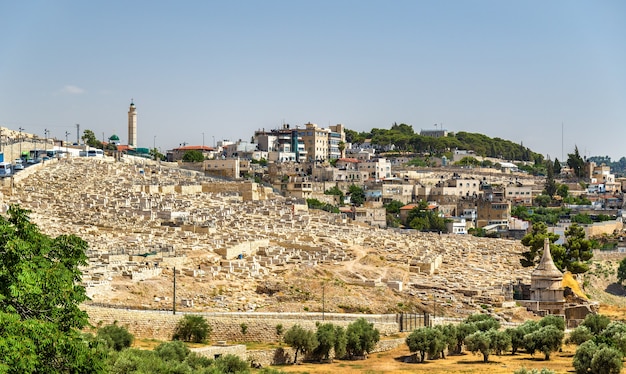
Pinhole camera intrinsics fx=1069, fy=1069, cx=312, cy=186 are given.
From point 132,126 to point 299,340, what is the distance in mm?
67505

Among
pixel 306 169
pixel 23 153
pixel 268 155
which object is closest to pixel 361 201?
pixel 306 169

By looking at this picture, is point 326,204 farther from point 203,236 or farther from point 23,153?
point 203,236

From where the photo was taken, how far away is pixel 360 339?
3650 cm

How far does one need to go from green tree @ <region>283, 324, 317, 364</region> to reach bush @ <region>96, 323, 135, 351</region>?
19.8 feet

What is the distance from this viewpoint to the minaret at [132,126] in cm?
9912

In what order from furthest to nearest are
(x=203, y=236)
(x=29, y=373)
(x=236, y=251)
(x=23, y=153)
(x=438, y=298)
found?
(x=23, y=153), (x=203, y=236), (x=236, y=251), (x=438, y=298), (x=29, y=373)

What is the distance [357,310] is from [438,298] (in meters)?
4.94

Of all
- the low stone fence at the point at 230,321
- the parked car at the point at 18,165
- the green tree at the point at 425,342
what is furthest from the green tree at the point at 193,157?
the green tree at the point at 425,342

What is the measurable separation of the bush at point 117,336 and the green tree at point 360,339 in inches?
334

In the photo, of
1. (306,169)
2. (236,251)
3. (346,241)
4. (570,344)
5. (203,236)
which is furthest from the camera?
(306,169)

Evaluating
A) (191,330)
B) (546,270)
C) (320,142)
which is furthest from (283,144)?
(191,330)

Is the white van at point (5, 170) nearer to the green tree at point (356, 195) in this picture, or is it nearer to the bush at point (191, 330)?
the bush at point (191, 330)

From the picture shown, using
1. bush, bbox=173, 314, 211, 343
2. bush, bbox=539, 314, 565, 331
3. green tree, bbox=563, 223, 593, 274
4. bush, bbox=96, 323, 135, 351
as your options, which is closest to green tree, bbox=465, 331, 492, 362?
bush, bbox=539, 314, 565, 331

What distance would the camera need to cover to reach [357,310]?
41438mm
